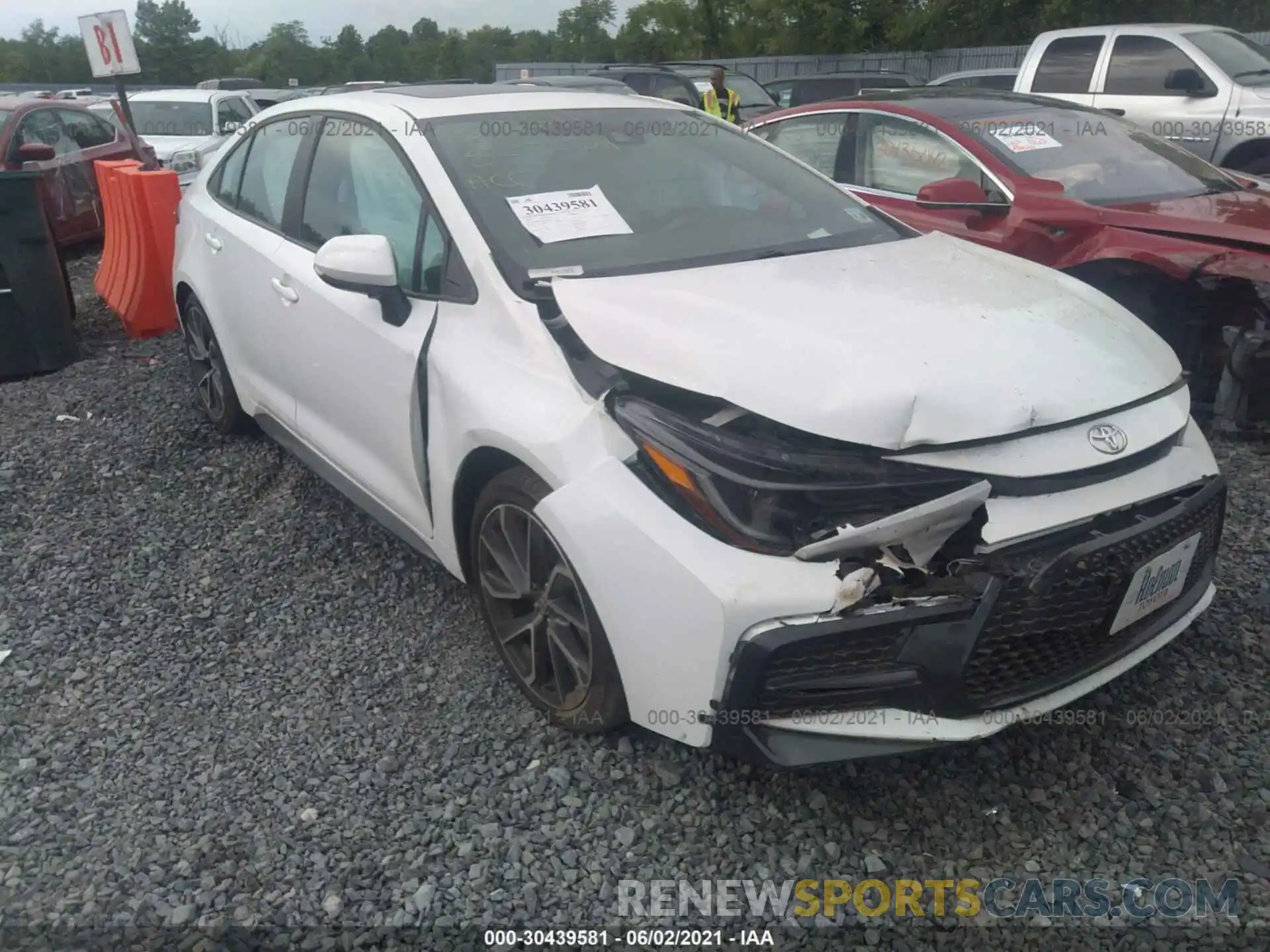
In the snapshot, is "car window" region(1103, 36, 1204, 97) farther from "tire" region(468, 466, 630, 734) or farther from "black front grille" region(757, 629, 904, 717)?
"black front grille" region(757, 629, 904, 717)

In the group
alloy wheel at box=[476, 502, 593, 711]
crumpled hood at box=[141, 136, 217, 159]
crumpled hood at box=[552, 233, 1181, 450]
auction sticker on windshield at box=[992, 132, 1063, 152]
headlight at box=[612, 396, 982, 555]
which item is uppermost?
auction sticker on windshield at box=[992, 132, 1063, 152]

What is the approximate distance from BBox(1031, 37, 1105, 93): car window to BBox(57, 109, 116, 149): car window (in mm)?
8949

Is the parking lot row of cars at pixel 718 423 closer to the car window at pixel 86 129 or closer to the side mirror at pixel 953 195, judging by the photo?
the side mirror at pixel 953 195

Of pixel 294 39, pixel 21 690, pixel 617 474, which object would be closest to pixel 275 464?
pixel 21 690

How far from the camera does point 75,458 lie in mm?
4859

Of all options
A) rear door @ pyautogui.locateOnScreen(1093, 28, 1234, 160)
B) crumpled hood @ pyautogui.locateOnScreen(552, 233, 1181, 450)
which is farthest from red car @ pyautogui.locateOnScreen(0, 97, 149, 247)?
rear door @ pyautogui.locateOnScreen(1093, 28, 1234, 160)

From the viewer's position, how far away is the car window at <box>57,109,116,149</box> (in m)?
10.1

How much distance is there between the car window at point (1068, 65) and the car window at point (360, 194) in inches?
299

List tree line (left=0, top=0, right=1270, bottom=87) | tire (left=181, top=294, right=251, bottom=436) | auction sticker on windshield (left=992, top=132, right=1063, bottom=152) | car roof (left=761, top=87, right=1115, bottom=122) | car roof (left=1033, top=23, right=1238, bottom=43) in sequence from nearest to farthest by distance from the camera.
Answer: tire (left=181, top=294, right=251, bottom=436) → auction sticker on windshield (left=992, top=132, right=1063, bottom=152) → car roof (left=761, top=87, right=1115, bottom=122) → car roof (left=1033, top=23, right=1238, bottom=43) → tree line (left=0, top=0, right=1270, bottom=87)

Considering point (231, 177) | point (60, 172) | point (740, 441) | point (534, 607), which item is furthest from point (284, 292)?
point (60, 172)

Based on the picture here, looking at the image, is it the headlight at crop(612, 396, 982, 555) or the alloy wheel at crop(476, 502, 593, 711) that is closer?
the headlight at crop(612, 396, 982, 555)

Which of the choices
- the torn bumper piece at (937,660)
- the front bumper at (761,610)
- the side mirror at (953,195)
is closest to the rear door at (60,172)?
the side mirror at (953,195)

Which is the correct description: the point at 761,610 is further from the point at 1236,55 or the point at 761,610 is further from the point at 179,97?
the point at 179,97

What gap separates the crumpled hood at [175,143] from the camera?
12648 mm
